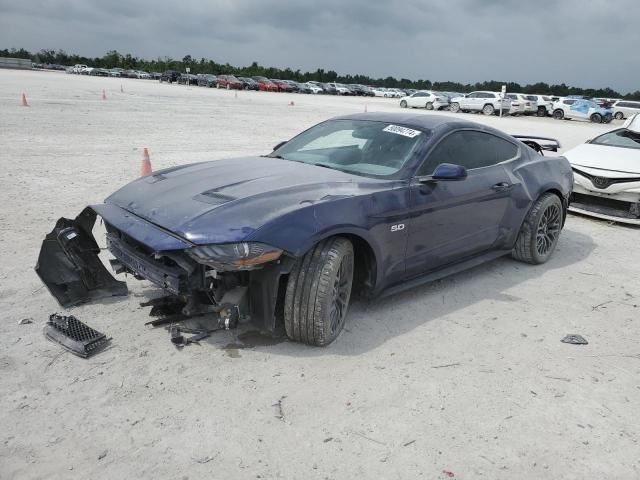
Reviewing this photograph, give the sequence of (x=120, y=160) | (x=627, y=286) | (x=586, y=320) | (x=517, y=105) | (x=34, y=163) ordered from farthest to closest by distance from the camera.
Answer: (x=517, y=105)
(x=120, y=160)
(x=34, y=163)
(x=627, y=286)
(x=586, y=320)

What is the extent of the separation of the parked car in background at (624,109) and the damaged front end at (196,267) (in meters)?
41.3

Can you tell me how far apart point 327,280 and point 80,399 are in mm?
1564

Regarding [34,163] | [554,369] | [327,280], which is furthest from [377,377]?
[34,163]

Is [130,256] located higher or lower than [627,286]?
higher

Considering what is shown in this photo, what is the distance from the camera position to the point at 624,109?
37.9m

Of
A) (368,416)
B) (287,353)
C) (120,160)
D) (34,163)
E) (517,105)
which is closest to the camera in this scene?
(368,416)

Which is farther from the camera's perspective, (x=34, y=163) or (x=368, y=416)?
(x=34, y=163)

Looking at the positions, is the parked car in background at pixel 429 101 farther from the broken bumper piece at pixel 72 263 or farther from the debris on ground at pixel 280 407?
the debris on ground at pixel 280 407

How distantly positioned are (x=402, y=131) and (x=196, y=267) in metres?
2.17

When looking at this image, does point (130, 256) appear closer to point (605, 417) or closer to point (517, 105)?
point (605, 417)

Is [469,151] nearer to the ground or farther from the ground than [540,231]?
farther from the ground

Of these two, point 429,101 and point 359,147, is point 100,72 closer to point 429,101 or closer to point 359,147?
point 429,101

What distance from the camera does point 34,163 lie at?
8.95 m

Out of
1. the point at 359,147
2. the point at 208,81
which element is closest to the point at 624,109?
the point at 208,81
